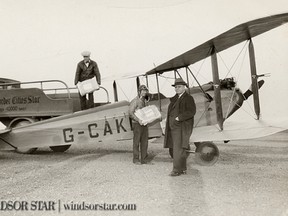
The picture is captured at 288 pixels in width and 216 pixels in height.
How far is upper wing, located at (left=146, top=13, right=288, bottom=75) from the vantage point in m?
6.12

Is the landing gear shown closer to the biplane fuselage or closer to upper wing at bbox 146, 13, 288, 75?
the biplane fuselage

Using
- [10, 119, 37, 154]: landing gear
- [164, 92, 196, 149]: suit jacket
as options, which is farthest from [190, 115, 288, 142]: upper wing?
[10, 119, 37, 154]: landing gear

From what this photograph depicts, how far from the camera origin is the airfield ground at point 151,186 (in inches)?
157

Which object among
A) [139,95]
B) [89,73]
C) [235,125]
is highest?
[89,73]

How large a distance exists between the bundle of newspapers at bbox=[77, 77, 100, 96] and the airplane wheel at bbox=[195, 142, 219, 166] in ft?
10.3

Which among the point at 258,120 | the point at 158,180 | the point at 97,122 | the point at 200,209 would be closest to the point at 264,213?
the point at 200,209

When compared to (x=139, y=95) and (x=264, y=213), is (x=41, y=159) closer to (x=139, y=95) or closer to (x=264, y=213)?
(x=139, y=95)

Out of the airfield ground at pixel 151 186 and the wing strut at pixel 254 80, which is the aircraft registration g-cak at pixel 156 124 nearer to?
the wing strut at pixel 254 80

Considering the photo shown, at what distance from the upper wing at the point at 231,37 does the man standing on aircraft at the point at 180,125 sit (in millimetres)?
1609

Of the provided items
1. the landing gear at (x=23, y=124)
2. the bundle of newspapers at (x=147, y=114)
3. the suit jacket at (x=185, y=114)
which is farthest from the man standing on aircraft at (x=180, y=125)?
the landing gear at (x=23, y=124)

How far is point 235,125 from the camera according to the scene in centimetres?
758

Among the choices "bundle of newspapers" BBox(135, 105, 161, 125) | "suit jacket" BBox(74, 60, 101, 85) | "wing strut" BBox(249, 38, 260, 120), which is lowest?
"bundle of newspapers" BBox(135, 105, 161, 125)

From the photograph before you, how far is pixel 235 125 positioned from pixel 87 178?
3.69 metres

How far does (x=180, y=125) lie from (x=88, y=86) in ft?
10.9
